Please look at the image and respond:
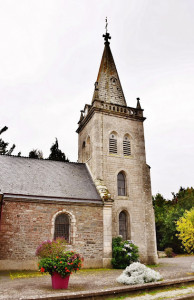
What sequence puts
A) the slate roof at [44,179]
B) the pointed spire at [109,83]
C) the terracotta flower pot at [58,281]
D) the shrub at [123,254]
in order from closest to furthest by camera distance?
the terracotta flower pot at [58,281] < the shrub at [123,254] < the slate roof at [44,179] < the pointed spire at [109,83]

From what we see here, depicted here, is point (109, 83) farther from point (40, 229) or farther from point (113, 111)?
point (40, 229)

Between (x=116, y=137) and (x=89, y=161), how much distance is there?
3037 mm

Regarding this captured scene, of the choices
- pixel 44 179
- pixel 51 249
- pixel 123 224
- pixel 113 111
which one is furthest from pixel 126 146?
pixel 51 249

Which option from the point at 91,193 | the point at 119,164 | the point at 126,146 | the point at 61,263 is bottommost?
the point at 61,263

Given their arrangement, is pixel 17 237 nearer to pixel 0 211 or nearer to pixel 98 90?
pixel 0 211

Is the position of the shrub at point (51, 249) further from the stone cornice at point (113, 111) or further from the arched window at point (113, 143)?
the stone cornice at point (113, 111)

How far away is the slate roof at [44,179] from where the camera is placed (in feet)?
50.3

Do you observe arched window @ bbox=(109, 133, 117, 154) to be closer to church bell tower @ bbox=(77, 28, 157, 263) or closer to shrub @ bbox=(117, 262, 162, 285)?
church bell tower @ bbox=(77, 28, 157, 263)

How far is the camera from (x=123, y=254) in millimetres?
15258

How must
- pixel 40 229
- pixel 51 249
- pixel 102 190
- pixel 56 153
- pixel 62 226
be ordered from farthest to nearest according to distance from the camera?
pixel 56 153 → pixel 102 190 → pixel 62 226 → pixel 40 229 → pixel 51 249

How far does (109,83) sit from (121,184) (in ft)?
32.5

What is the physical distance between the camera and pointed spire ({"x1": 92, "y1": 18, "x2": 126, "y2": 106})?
22.0m

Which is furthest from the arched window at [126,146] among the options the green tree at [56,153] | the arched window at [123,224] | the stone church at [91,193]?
the green tree at [56,153]

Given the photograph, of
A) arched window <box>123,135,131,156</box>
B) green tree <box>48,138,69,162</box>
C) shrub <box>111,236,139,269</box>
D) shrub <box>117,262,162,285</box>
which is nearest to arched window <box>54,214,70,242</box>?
shrub <box>111,236,139,269</box>
